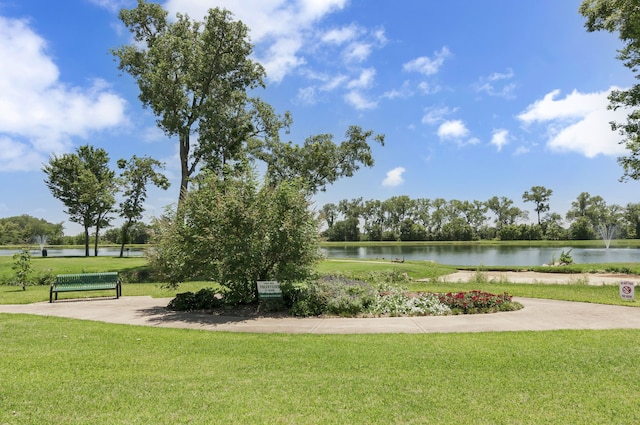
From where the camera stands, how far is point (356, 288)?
10.8 meters

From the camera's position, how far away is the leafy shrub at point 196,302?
10.3 meters

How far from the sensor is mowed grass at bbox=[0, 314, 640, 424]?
3836 millimetres

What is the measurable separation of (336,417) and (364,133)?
27.0 metres

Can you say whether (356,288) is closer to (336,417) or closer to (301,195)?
(301,195)

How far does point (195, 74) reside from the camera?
75.6 ft

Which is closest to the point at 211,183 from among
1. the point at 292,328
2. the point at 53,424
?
the point at 292,328

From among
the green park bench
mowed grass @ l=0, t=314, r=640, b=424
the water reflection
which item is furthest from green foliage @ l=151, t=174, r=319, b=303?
the water reflection

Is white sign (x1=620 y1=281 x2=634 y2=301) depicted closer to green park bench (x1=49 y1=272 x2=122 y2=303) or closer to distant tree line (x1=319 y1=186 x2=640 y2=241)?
green park bench (x1=49 y1=272 x2=122 y2=303)

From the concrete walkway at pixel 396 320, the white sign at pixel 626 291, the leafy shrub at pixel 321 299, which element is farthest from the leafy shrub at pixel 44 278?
the white sign at pixel 626 291

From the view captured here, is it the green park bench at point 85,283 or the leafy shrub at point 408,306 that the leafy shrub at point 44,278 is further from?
the leafy shrub at point 408,306

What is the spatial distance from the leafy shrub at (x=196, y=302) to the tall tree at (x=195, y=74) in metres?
12.7

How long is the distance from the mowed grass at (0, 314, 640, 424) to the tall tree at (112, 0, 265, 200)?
17294 millimetres

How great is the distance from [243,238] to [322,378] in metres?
5.61

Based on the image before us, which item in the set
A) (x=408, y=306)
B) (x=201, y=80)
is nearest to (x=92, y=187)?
(x=201, y=80)
